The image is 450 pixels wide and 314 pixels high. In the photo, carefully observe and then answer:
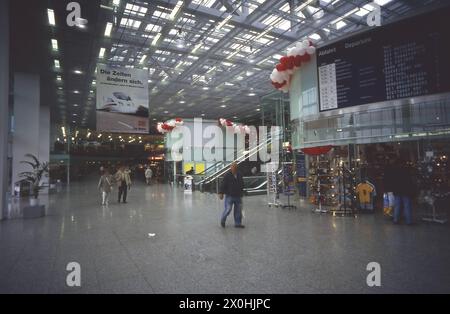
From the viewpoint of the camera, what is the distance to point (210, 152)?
27.3 meters

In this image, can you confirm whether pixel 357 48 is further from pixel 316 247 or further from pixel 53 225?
pixel 53 225

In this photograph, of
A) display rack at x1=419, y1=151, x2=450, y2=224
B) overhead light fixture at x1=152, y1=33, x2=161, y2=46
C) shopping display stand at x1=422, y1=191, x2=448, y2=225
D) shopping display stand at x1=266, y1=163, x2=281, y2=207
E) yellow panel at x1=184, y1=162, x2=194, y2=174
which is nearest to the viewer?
shopping display stand at x1=422, y1=191, x2=448, y2=225

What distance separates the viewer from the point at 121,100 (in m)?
8.52

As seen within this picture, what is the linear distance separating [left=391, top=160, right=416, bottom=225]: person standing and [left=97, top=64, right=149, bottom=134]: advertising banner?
7.07 metres

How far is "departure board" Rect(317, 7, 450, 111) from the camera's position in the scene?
5.64m

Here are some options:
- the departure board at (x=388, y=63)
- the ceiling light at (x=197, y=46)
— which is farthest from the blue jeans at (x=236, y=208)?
the ceiling light at (x=197, y=46)

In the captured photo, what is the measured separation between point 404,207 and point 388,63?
3.61 metres

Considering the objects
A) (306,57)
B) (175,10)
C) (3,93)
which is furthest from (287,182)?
(3,93)

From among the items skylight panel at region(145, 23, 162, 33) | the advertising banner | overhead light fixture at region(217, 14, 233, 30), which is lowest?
the advertising banner

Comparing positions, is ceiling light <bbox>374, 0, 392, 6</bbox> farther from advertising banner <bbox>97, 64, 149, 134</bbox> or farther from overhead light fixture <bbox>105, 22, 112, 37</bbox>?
overhead light fixture <bbox>105, 22, 112, 37</bbox>

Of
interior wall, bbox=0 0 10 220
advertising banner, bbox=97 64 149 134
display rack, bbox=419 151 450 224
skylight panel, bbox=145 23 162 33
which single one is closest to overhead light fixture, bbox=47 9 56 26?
interior wall, bbox=0 0 10 220

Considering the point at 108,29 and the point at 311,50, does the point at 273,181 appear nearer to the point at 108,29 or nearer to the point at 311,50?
the point at 311,50

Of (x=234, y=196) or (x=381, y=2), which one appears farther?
(x=381, y=2)
